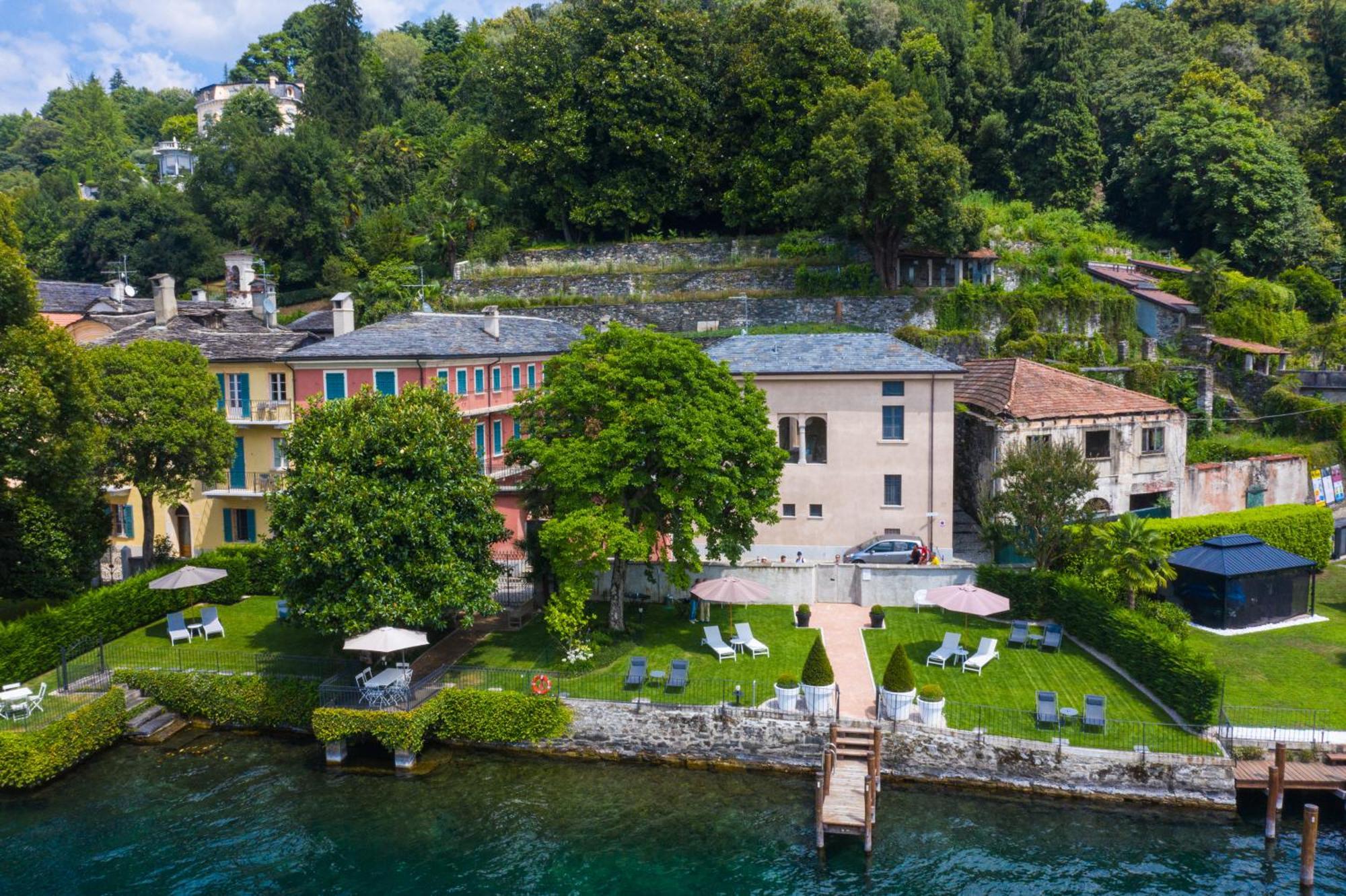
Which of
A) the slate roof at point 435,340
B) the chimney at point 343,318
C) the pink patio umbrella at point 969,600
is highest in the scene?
the chimney at point 343,318

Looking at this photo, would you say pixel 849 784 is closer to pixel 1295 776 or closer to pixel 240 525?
pixel 1295 776

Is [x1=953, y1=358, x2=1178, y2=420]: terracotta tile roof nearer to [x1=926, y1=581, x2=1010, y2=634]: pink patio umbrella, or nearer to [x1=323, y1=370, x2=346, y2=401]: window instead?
[x1=926, y1=581, x2=1010, y2=634]: pink patio umbrella

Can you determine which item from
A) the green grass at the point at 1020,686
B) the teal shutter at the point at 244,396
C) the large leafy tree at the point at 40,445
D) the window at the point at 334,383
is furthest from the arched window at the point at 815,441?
the large leafy tree at the point at 40,445

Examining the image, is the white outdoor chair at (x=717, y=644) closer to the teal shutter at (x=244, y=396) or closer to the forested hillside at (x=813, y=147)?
the teal shutter at (x=244, y=396)

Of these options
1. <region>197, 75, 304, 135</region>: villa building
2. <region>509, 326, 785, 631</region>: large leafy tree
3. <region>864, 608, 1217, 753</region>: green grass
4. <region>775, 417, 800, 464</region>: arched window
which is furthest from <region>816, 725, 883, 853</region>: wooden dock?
<region>197, 75, 304, 135</region>: villa building

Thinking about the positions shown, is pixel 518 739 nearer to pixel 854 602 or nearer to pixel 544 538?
pixel 544 538

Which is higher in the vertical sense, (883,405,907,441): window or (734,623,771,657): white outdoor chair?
(883,405,907,441): window
